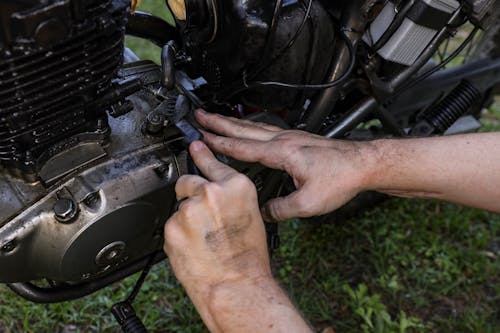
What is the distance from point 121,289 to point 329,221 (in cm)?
73

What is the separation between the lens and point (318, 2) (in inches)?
47.9

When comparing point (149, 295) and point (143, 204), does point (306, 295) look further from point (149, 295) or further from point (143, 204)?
point (143, 204)

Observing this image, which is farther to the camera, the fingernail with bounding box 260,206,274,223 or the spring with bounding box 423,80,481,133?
the spring with bounding box 423,80,481,133

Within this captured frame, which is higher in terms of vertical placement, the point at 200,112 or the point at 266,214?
the point at 200,112

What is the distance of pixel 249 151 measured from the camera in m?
1.08

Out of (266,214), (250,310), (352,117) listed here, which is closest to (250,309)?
(250,310)

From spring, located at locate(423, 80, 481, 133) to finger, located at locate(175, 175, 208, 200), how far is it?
0.97 meters

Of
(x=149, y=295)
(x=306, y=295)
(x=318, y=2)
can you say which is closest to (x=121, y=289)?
(x=149, y=295)

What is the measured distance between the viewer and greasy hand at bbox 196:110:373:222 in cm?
106

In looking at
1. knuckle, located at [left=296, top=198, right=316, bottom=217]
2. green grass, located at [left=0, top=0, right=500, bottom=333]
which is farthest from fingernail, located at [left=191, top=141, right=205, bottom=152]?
green grass, located at [left=0, top=0, right=500, bottom=333]

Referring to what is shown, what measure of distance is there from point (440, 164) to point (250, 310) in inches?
18.9

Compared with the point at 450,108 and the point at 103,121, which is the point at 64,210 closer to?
the point at 103,121

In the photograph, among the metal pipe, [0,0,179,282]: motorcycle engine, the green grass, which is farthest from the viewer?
the green grass

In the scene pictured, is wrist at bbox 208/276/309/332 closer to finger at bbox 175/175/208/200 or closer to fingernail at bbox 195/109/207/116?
finger at bbox 175/175/208/200
